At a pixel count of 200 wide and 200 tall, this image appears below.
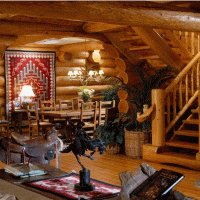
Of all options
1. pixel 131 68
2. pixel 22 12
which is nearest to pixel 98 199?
pixel 22 12

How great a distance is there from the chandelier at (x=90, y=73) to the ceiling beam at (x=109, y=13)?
5.56m

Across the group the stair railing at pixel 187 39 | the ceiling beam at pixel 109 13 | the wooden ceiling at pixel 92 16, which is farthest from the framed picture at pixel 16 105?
the ceiling beam at pixel 109 13

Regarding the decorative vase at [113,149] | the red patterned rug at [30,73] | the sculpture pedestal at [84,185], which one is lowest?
the decorative vase at [113,149]

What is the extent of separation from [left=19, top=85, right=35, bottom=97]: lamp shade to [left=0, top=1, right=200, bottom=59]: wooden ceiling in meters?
3.31

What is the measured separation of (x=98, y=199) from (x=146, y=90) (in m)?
4.98

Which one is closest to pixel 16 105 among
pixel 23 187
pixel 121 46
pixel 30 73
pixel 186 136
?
pixel 30 73

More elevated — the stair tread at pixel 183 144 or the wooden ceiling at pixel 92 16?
the wooden ceiling at pixel 92 16

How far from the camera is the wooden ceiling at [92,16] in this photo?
184 inches

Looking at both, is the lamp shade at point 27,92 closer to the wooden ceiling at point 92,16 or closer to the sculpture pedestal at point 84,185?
the wooden ceiling at point 92,16

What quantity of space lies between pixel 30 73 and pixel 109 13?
750 centimetres

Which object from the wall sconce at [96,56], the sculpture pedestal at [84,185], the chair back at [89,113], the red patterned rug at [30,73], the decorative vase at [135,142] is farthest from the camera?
the wall sconce at [96,56]

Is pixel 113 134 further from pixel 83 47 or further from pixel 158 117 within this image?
pixel 83 47

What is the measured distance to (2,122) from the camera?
31.3 ft

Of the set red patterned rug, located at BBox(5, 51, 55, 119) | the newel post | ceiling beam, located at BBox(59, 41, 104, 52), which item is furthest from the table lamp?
the newel post
